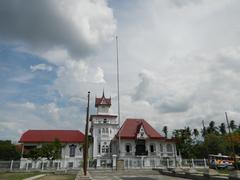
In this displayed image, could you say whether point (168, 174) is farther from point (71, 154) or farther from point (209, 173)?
point (71, 154)

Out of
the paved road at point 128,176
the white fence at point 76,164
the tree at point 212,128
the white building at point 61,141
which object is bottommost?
the paved road at point 128,176

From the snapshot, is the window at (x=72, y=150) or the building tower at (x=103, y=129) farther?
the window at (x=72, y=150)

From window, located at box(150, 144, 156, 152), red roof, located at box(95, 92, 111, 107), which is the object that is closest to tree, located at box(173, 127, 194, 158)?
window, located at box(150, 144, 156, 152)

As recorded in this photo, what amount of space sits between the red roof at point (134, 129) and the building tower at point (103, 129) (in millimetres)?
2864

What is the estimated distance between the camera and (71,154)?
149 feet

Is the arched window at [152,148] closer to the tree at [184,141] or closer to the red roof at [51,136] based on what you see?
the tree at [184,141]

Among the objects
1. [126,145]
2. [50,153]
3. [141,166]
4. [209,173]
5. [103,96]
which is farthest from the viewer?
[103,96]

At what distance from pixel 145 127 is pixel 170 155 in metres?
7.10

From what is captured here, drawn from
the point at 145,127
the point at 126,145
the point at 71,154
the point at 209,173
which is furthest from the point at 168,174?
the point at 71,154

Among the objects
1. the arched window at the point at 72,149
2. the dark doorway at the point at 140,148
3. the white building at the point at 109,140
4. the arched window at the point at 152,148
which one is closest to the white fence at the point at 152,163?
the white building at the point at 109,140

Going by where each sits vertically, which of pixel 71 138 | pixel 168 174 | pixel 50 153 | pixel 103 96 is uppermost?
pixel 103 96

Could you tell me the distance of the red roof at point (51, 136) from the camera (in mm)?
45188

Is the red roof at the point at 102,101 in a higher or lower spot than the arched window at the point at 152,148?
higher

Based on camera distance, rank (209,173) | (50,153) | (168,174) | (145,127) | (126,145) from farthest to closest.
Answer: (145,127)
(126,145)
(50,153)
(168,174)
(209,173)
